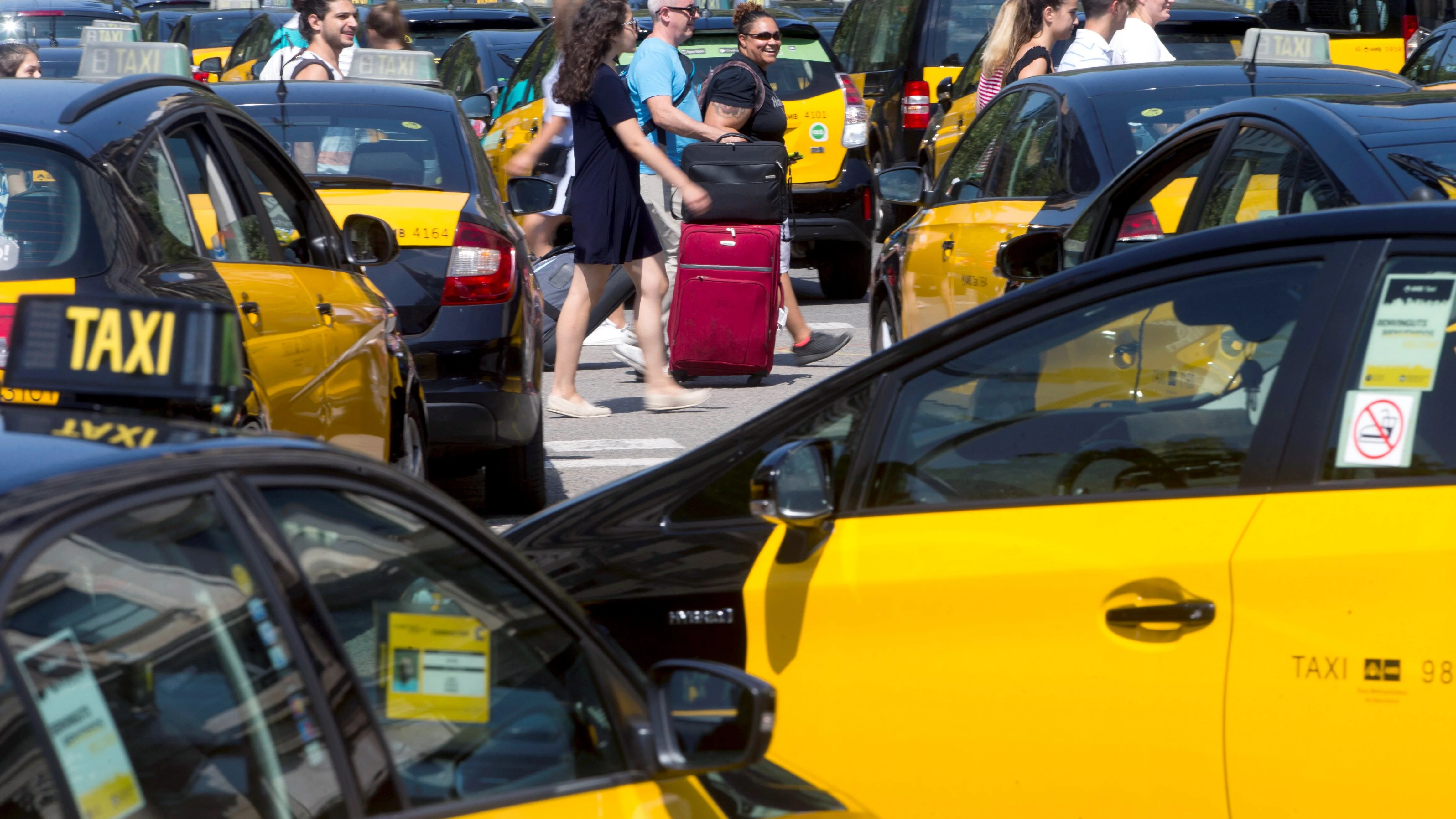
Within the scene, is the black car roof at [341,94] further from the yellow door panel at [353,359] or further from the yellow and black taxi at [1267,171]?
the yellow and black taxi at [1267,171]

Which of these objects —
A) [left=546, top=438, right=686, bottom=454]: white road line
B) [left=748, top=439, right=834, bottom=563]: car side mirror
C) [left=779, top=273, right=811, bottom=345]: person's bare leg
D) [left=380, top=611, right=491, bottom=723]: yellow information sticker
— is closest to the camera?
[left=380, top=611, right=491, bottom=723]: yellow information sticker

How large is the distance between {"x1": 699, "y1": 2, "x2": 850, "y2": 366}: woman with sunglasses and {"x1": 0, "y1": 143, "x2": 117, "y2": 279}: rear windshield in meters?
6.56

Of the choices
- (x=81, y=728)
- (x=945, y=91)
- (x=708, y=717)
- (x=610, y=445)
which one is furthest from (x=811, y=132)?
(x=81, y=728)

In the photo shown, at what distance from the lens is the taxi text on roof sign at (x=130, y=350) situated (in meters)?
2.16

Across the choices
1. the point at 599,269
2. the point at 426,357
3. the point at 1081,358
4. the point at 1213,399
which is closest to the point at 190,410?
the point at 1081,358

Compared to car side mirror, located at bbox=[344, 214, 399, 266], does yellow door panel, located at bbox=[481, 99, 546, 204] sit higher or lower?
lower

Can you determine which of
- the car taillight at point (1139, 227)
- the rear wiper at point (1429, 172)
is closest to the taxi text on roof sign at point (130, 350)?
the rear wiper at point (1429, 172)

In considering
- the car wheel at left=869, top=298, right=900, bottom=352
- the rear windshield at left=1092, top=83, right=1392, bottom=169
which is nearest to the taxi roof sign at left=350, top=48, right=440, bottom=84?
the car wheel at left=869, top=298, right=900, bottom=352

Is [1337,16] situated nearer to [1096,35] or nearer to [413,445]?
[1096,35]

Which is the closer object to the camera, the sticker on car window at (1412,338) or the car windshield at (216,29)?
the sticker on car window at (1412,338)

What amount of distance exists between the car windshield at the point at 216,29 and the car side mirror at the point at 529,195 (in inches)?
574

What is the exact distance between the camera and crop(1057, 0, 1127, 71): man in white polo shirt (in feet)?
30.9

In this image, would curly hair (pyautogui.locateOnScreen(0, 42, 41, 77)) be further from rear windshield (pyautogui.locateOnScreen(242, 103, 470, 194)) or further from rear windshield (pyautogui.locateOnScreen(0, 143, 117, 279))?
rear windshield (pyautogui.locateOnScreen(0, 143, 117, 279))

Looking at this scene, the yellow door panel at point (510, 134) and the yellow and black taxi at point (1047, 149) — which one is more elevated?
the yellow and black taxi at point (1047, 149)
